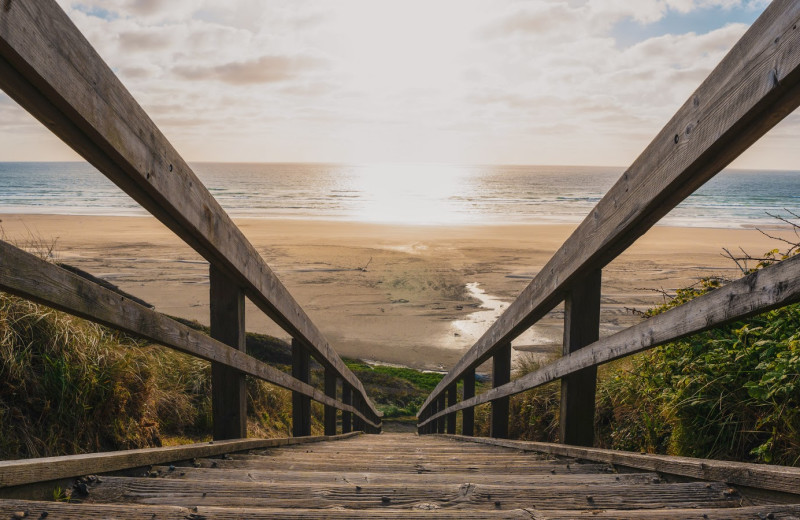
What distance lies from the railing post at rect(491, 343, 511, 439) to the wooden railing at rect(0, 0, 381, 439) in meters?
2.10

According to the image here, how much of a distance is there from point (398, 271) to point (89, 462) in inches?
713

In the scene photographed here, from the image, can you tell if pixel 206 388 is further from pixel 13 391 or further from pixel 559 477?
pixel 559 477

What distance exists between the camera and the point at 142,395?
3980mm

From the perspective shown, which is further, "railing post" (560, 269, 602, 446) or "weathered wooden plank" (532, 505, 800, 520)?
"railing post" (560, 269, 602, 446)

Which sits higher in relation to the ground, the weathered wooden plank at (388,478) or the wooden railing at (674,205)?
the wooden railing at (674,205)

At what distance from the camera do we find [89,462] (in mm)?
1686

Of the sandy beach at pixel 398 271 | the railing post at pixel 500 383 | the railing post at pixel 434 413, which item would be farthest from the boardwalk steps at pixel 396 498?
the railing post at pixel 434 413

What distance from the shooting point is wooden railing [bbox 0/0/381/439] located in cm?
112

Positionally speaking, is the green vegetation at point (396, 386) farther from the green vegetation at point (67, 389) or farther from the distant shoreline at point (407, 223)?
the distant shoreline at point (407, 223)

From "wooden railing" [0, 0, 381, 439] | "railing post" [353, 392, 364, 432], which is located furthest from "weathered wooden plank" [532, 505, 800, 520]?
"railing post" [353, 392, 364, 432]

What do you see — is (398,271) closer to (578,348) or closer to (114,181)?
(578,348)

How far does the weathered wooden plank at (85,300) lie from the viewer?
1.29 metres

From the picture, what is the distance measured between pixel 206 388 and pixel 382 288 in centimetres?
1196

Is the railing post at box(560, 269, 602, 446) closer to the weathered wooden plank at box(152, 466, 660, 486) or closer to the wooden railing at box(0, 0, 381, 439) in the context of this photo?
the weathered wooden plank at box(152, 466, 660, 486)
